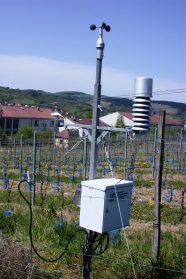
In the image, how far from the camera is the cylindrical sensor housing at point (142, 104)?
12.7ft

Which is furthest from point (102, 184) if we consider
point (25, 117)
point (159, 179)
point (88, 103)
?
point (25, 117)

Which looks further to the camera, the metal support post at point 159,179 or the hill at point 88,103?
the hill at point 88,103

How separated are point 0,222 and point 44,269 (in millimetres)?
1653

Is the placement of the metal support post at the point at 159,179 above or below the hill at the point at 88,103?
below

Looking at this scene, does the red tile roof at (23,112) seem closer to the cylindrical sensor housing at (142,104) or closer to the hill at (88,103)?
the hill at (88,103)

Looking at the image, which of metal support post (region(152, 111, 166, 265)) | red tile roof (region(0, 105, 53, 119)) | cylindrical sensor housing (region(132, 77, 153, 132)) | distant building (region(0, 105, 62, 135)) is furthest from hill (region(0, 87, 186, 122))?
distant building (region(0, 105, 62, 135))

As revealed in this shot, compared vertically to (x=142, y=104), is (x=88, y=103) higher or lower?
higher

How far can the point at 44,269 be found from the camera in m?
5.06

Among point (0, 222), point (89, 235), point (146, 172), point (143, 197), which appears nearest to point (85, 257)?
point (89, 235)

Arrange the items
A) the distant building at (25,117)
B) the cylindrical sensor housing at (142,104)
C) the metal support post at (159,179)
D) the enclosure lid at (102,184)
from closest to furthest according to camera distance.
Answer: the cylindrical sensor housing at (142,104) → the enclosure lid at (102,184) → the metal support post at (159,179) → the distant building at (25,117)

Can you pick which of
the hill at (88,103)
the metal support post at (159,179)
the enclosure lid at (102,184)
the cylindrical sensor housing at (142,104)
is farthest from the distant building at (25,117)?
the cylindrical sensor housing at (142,104)

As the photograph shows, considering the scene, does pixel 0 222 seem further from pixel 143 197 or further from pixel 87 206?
pixel 143 197

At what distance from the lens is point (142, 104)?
3887 mm

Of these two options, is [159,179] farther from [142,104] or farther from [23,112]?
[23,112]
